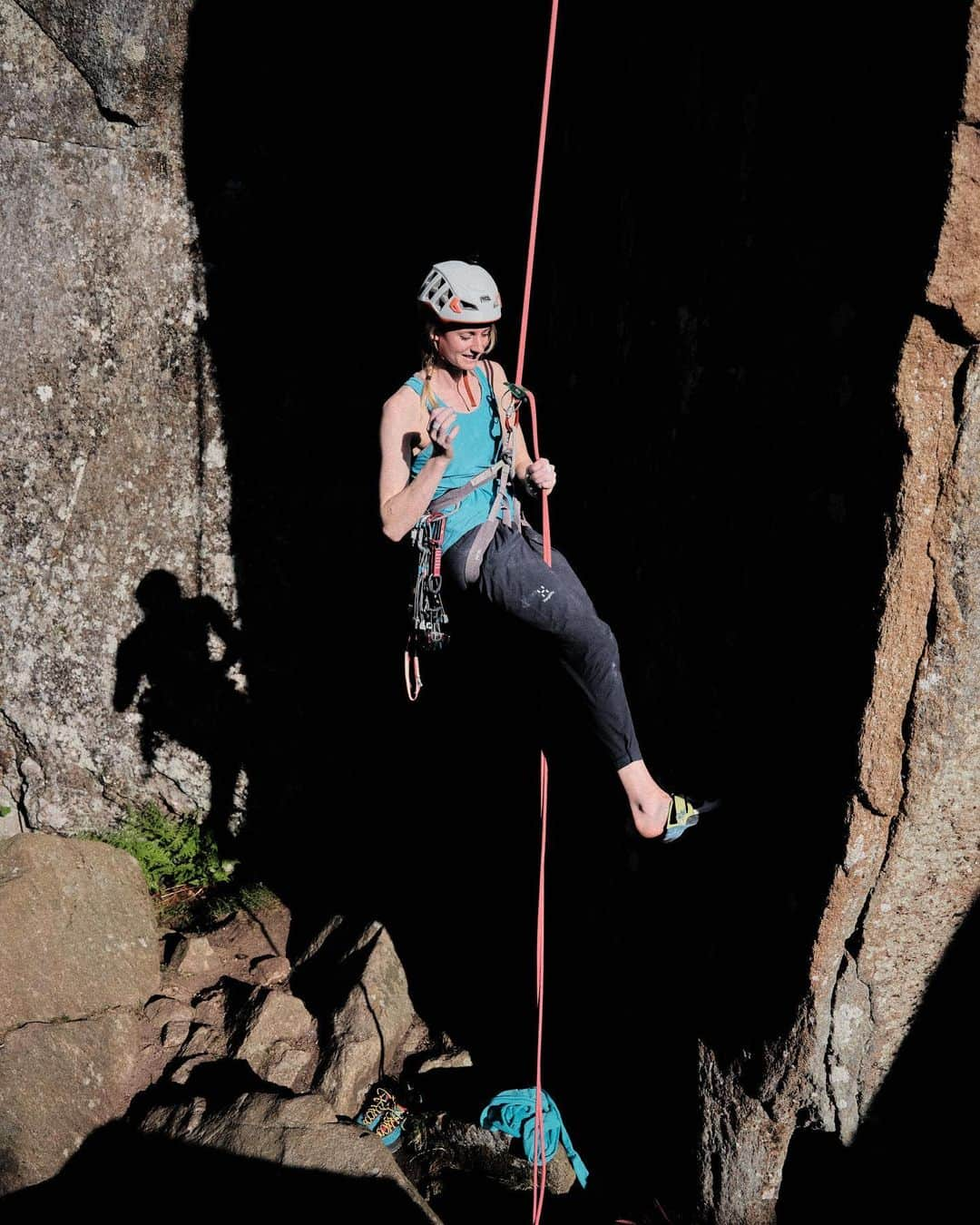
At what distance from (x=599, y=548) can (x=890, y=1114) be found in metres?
2.21

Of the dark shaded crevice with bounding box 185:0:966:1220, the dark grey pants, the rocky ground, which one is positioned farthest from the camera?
the rocky ground

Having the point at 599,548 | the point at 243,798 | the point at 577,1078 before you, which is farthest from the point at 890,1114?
the point at 243,798

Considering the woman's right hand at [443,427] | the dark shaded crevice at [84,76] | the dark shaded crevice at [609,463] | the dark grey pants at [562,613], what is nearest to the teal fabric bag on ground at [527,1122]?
the dark shaded crevice at [609,463]

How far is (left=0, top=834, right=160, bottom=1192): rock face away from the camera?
12.9 feet

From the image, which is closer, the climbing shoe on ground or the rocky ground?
the rocky ground

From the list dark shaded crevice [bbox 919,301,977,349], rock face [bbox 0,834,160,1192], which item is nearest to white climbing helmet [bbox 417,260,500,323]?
dark shaded crevice [bbox 919,301,977,349]

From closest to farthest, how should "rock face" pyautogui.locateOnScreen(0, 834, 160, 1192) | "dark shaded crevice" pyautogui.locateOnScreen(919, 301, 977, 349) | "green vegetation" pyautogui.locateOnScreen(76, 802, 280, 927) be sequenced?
"dark shaded crevice" pyautogui.locateOnScreen(919, 301, 977, 349) → "rock face" pyautogui.locateOnScreen(0, 834, 160, 1192) → "green vegetation" pyautogui.locateOnScreen(76, 802, 280, 927)

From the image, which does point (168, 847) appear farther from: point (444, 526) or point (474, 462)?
point (474, 462)

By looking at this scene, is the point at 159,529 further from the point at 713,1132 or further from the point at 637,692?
the point at 713,1132

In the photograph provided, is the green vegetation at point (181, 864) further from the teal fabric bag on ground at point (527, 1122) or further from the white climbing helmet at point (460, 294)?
the white climbing helmet at point (460, 294)

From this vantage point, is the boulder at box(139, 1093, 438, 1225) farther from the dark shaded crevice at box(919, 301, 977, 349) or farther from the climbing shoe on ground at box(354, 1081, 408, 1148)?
the dark shaded crevice at box(919, 301, 977, 349)

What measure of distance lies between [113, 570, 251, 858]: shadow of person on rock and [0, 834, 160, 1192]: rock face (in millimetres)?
667

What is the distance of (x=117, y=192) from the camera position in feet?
15.5

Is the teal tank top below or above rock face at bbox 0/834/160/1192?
above
